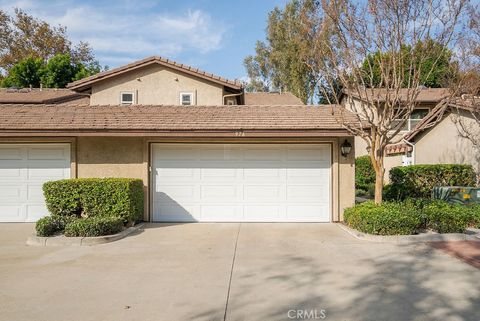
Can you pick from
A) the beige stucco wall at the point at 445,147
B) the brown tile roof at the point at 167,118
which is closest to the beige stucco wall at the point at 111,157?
the brown tile roof at the point at 167,118

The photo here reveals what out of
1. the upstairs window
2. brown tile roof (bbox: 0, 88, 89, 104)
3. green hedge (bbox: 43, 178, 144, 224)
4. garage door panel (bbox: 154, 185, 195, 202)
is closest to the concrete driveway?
green hedge (bbox: 43, 178, 144, 224)

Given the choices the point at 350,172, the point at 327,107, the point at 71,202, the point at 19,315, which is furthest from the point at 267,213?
the point at 19,315

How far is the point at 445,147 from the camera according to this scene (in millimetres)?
16859

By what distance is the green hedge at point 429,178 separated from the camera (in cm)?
1432

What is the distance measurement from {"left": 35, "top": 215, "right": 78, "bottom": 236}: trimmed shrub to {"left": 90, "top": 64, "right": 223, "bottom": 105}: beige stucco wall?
28.6 feet

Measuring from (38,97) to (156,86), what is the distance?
29.1 ft

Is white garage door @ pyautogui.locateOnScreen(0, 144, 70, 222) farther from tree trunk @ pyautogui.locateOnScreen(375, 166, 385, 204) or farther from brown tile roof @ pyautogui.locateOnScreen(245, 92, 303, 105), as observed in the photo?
brown tile roof @ pyautogui.locateOnScreen(245, 92, 303, 105)

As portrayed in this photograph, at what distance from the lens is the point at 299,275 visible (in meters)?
6.04

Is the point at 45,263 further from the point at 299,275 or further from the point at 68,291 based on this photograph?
the point at 299,275

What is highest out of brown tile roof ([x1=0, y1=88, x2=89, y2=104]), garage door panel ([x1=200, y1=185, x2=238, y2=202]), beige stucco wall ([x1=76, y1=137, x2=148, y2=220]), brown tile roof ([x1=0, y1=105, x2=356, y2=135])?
brown tile roof ([x1=0, y1=88, x2=89, y2=104])

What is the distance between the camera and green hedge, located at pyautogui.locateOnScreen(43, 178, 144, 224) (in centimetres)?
1003

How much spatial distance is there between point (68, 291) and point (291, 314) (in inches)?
120

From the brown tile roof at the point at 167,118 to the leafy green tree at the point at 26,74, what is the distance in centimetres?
2006

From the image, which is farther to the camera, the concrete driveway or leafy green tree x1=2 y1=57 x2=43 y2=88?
leafy green tree x1=2 y1=57 x2=43 y2=88
